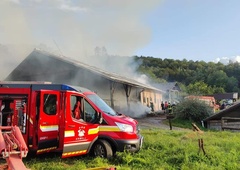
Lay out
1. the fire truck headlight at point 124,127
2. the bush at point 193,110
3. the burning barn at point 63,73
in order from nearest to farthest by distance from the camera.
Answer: the fire truck headlight at point 124,127, the burning barn at point 63,73, the bush at point 193,110

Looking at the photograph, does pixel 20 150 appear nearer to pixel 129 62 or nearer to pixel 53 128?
pixel 53 128

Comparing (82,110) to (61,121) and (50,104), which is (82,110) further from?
(50,104)

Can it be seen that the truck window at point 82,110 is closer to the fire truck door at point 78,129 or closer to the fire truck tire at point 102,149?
the fire truck door at point 78,129

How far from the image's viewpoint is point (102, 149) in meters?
8.95

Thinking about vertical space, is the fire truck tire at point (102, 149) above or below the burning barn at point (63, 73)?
below

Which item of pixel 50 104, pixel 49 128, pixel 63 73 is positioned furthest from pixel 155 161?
pixel 63 73

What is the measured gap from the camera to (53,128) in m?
8.45

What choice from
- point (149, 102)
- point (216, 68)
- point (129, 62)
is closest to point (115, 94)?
point (149, 102)

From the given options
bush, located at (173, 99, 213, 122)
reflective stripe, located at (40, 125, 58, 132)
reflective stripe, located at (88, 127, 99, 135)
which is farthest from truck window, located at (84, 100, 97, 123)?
bush, located at (173, 99, 213, 122)

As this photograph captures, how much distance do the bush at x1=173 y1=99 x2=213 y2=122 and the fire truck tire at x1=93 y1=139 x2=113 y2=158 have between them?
20268mm

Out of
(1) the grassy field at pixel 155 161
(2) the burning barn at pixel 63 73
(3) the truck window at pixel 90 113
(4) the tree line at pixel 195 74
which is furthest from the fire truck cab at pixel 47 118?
(4) the tree line at pixel 195 74

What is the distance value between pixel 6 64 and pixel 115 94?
327 inches

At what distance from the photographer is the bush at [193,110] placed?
28.3 metres

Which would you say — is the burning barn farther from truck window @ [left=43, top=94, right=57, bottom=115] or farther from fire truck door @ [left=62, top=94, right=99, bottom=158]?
truck window @ [left=43, top=94, right=57, bottom=115]
